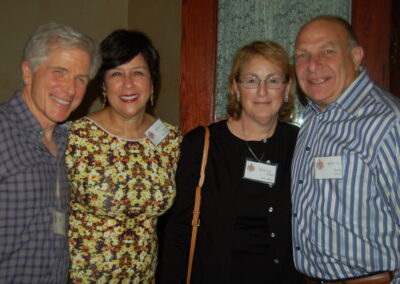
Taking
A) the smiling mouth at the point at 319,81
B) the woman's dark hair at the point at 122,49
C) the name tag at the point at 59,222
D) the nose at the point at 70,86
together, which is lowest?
the name tag at the point at 59,222

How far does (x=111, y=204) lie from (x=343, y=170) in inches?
50.7

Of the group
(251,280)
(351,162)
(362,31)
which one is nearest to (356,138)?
(351,162)

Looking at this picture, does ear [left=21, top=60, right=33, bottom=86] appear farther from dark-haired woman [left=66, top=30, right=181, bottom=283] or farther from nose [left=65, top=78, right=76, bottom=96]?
dark-haired woman [left=66, top=30, right=181, bottom=283]

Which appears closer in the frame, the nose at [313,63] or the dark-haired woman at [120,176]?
the nose at [313,63]

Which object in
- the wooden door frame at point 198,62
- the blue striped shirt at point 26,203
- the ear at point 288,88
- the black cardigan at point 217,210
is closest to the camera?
the blue striped shirt at point 26,203

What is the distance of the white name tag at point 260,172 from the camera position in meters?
2.16

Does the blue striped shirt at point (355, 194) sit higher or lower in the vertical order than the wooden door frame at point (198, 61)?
lower

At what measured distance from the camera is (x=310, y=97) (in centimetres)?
210

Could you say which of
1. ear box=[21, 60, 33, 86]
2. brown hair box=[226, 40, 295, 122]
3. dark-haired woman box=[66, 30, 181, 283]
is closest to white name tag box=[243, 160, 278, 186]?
brown hair box=[226, 40, 295, 122]

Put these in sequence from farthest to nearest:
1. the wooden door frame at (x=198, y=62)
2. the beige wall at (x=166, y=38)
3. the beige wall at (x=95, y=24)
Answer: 1. the beige wall at (x=166, y=38)
2. the beige wall at (x=95, y=24)
3. the wooden door frame at (x=198, y=62)

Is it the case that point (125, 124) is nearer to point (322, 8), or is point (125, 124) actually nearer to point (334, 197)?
point (334, 197)

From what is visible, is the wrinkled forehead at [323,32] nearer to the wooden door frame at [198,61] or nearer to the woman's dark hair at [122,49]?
the woman's dark hair at [122,49]

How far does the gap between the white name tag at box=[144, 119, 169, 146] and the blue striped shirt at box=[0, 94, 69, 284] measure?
0.68 meters

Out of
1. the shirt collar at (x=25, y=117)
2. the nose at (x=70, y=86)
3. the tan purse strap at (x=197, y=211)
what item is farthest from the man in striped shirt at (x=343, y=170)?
the shirt collar at (x=25, y=117)
